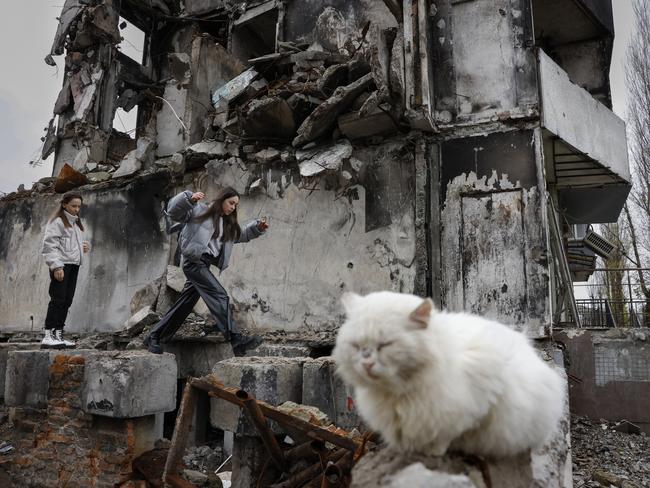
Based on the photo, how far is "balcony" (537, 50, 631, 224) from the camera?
24.1 ft

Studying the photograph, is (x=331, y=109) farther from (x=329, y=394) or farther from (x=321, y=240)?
(x=329, y=394)

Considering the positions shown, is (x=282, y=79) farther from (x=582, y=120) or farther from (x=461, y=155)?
(x=582, y=120)

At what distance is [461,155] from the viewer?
7.20 m

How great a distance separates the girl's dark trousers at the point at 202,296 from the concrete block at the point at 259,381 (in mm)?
1468

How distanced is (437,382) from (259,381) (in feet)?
9.35

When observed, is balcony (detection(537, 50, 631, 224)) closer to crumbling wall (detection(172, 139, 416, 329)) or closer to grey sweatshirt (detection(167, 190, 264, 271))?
crumbling wall (detection(172, 139, 416, 329))

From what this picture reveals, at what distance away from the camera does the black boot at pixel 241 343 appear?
20.8ft

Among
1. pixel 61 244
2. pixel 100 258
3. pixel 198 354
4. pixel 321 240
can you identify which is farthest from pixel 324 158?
pixel 100 258

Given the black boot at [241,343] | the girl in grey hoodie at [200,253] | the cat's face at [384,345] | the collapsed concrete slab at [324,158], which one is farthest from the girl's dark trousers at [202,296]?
the cat's face at [384,345]

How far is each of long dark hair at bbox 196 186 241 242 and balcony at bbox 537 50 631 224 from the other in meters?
4.37

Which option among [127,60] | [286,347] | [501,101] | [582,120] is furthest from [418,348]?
[127,60]

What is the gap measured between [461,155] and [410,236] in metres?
1.35

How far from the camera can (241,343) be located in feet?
20.9

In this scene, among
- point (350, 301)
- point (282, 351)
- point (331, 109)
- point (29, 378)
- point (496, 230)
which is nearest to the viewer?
point (350, 301)
